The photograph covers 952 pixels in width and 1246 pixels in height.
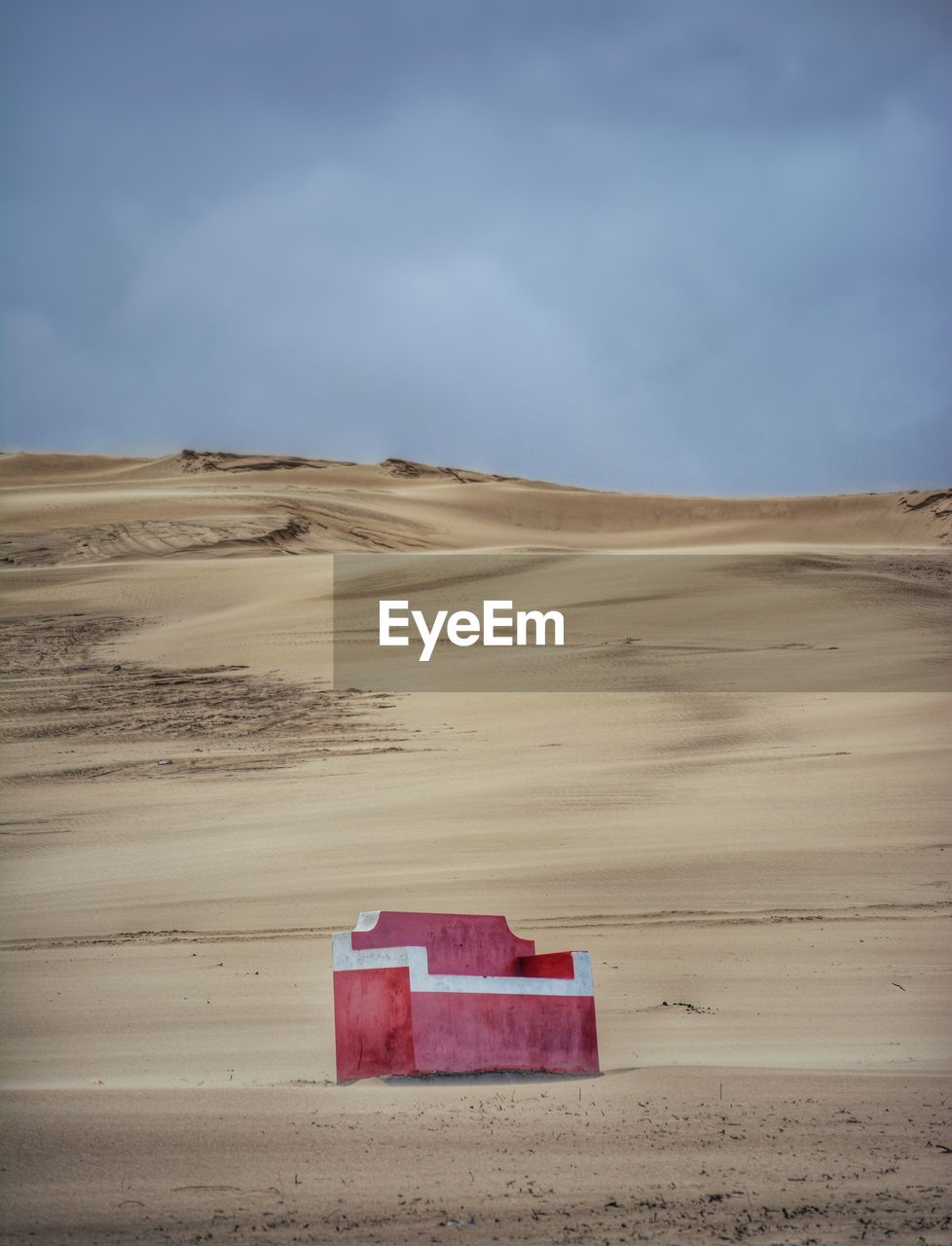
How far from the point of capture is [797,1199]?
189 inches

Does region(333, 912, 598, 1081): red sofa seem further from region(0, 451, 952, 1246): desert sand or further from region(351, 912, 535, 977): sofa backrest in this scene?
region(0, 451, 952, 1246): desert sand

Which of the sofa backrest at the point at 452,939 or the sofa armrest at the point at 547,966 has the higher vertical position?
the sofa backrest at the point at 452,939

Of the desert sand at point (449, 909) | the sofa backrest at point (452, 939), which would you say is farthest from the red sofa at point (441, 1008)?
the desert sand at point (449, 909)

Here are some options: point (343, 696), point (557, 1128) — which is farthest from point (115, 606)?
point (557, 1128)

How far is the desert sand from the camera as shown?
15.5 feet

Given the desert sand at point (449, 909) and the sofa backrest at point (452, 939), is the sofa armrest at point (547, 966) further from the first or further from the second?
the desert sand at point (449, 909)

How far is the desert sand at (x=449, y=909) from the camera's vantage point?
186 inches

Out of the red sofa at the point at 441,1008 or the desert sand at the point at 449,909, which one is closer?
the desert sand at the point at 449,909

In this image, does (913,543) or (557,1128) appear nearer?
(557,1128)

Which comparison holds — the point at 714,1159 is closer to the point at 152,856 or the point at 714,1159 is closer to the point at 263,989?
the point at 263,989

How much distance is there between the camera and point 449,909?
9.70 meters

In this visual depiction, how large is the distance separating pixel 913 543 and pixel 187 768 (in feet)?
90.1

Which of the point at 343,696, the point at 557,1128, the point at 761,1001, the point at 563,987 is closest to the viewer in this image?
the point at 557,1128

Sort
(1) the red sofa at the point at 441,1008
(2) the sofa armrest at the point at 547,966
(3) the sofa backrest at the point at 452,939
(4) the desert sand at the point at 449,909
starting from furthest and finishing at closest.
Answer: (2) the sofa armrest at the point at 547,966 < (3) the sofa backrest at the point at 452,939 < (1) the red sofa at the point at 441,1008 < (4) the desert sand at the point at 449,909
